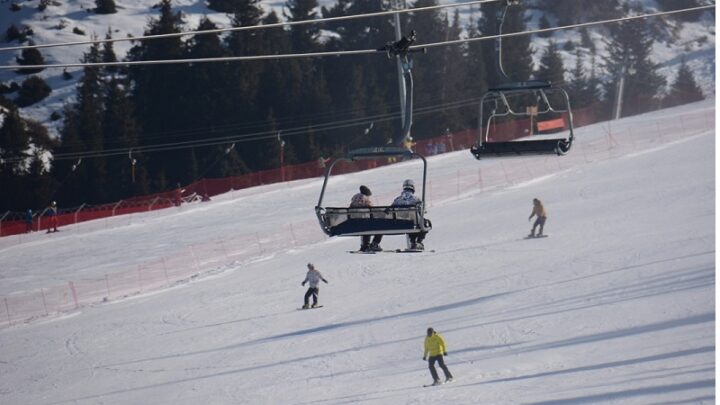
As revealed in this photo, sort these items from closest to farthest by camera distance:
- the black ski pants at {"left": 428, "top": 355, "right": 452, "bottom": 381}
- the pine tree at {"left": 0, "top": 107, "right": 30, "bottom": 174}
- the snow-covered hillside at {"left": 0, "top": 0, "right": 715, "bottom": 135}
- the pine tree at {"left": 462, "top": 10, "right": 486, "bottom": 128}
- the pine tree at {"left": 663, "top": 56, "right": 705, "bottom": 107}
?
the black ski pants at {"left": 428, "top": 355, "right": 452, "bottom": 381}, the pine tree at {"left": 0, "top": 107, "right": 30, "bottom": 174}, the pine tree at {"left": 462, "top": 10, "right": 486, "bottom": 128}, the snow-covered hillside at {"left": 0, "top": 0, "right": 715, "bottom": 135}, the pine tree at {"left": 663, "top": 56, "right": 705, "bottom": 107}

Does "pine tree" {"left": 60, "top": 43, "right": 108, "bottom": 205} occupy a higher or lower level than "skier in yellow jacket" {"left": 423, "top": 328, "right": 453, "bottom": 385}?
higher

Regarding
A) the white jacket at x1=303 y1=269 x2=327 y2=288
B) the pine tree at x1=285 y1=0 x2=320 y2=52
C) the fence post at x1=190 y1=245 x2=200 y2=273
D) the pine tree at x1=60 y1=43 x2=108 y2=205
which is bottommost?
the white jacket at x1=303 y1=269 x2=327 y2=288

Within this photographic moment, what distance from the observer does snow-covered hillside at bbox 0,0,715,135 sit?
6322 centimetres

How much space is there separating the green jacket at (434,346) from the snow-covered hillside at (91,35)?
41.3 meters

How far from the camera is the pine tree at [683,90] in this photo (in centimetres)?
6406

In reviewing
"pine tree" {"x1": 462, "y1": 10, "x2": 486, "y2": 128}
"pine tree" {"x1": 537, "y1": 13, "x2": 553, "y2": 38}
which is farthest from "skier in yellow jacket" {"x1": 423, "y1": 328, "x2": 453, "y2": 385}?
"pine tree" {"x1": 537, "y1": 13, "x2": 553, "y2": 38}

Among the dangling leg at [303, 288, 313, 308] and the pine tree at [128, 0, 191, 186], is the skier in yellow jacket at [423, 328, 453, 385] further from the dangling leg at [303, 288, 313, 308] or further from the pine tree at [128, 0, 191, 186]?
the pine tree at [128, 0, 191, 186]

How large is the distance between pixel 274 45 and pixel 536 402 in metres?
42.5

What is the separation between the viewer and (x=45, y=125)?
189ft

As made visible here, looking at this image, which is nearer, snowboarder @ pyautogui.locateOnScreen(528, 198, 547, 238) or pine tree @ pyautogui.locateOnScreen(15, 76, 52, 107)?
snowboarder @ pyautogui.locateOnScreen(528, 198, 547, 238)

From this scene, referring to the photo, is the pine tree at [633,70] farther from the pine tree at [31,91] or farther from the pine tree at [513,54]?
the pine tree at [31,91]

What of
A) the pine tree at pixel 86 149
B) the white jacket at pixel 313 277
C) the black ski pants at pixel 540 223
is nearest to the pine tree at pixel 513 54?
the pine tree at pixel 86 149

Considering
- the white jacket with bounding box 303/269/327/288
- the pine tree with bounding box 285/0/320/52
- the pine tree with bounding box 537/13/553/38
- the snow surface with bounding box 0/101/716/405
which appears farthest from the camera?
the pine tree with bounding box 537/13/553/38

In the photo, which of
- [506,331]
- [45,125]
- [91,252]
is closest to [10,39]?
[45,125]
